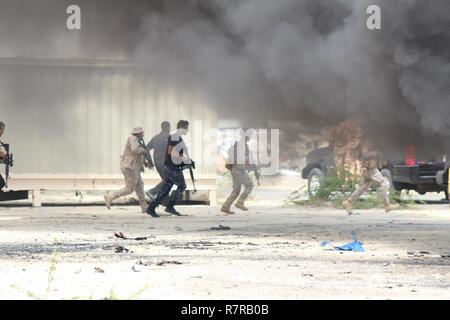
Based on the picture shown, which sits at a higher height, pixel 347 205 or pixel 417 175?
pixel 417 175

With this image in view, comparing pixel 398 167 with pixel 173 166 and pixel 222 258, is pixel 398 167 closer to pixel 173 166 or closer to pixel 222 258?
pixel 173 166

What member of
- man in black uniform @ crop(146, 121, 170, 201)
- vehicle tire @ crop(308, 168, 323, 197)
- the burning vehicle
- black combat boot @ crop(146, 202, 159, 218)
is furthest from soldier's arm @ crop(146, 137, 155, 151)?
vehicle tire @ crop(308, 168, 323, 197)

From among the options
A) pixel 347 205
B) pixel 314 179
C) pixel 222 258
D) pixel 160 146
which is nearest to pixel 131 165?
pixel 160 146

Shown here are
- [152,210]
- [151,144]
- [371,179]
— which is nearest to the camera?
[152,210]

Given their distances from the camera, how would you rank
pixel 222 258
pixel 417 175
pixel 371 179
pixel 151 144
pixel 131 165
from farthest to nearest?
1. pixel 417 175
2. pixel 151 144
3. pixel 371 179
4. pixel 131 165
5. pixel 222 258

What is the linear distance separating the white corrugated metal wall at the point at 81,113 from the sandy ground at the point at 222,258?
3328 mm

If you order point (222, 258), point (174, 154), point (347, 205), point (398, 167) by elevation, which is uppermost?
point (174, 154)

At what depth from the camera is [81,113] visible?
2128cm

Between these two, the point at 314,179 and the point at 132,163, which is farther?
the point at 314,179

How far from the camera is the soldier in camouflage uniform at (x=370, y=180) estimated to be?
61.6 ft

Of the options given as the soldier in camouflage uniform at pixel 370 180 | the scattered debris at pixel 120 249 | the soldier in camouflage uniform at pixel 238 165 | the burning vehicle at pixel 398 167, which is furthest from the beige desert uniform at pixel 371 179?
the scattered debris at pixel 120 249

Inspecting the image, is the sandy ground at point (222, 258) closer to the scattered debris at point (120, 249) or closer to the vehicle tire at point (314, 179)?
the scattered debris at point (120, 249)

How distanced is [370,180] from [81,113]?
6088mm

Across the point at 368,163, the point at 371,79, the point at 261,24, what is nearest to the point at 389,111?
the point at 371,79
